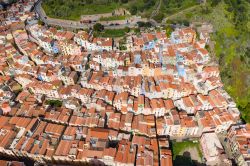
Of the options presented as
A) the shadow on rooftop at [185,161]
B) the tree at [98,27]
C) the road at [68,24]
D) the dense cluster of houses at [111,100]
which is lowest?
the shadow on rooftop at [185,161]

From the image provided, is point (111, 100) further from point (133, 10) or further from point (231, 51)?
point (133, 10)

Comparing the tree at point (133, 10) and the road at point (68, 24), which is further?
the tree at point (133, 10)

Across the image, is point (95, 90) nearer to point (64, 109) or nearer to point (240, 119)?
point (64, 109)

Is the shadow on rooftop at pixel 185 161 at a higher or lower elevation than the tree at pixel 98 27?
lower

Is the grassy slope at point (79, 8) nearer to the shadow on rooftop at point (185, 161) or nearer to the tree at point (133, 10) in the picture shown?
the tree at point (133, 10)

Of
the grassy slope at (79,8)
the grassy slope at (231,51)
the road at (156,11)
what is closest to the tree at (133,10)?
the grassy slope at (79,8)

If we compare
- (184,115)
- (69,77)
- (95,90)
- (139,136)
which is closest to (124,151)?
(139,136)
